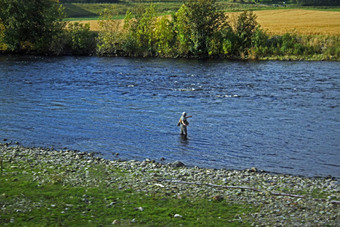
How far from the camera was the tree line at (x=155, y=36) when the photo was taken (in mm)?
76375

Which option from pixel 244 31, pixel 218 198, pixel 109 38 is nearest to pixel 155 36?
pixel 109 38

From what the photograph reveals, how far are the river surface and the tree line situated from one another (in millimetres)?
9436

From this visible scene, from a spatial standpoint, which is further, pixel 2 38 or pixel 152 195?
pixel 2 38

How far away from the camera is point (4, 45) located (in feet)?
278

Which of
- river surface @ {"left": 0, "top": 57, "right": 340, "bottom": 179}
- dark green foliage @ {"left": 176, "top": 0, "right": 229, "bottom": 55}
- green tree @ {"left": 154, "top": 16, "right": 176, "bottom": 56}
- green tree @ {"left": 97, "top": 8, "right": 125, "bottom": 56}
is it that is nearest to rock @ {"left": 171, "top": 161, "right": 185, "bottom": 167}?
river surface @ {"left": 0, "top": 57, "right": 340, "bottom": 179}

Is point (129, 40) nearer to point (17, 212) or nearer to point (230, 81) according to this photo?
point (230, 81)

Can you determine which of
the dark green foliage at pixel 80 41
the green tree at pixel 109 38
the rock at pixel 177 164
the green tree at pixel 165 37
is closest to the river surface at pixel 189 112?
the rock at pixel 177 164

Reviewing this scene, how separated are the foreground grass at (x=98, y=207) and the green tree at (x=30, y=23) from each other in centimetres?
7082

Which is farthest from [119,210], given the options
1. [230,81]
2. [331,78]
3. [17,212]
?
[331,78]

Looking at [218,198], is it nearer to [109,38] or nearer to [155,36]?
[155,36]

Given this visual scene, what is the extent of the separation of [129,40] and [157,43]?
5914 millimetres

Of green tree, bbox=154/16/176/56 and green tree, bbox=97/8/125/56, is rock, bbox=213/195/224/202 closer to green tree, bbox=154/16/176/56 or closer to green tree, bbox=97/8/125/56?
green tree, bbox=154/16/176/56

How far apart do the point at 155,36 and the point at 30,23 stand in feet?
84.6

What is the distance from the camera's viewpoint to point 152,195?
709 inches
